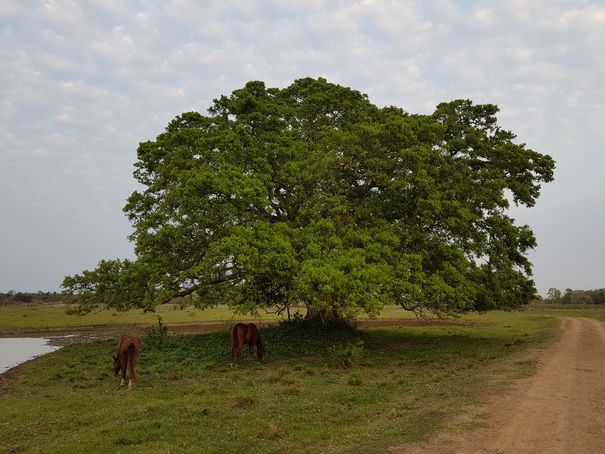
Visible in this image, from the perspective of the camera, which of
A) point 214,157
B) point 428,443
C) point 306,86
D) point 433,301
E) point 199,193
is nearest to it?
point 428,443

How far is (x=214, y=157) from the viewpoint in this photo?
2384 cm

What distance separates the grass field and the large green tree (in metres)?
3.00

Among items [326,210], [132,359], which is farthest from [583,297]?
[132,359]

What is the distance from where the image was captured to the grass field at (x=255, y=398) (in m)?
9.98

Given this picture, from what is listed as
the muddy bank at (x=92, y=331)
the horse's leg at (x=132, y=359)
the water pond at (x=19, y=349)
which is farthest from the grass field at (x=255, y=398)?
the muddy bank at (x=92, y=331)

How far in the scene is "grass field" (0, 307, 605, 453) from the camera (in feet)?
32.7

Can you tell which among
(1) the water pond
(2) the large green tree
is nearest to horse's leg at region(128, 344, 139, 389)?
(2) the large green tree

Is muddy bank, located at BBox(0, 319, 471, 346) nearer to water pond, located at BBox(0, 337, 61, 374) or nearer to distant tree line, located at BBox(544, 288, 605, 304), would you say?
water pond, located at BBox(0, 337, 61, 374)

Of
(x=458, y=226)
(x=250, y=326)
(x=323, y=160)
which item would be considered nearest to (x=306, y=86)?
(x=323, y=160)

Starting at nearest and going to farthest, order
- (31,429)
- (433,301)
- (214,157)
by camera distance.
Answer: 1. (31,429)
2. (433,301)
3. (214,157)

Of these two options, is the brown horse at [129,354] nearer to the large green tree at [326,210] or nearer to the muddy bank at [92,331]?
the large green tree at [326,210]

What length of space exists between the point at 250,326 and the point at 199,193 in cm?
751

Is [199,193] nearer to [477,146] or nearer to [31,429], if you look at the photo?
[31,429]

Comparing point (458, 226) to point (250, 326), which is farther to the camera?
point (458, 226)
